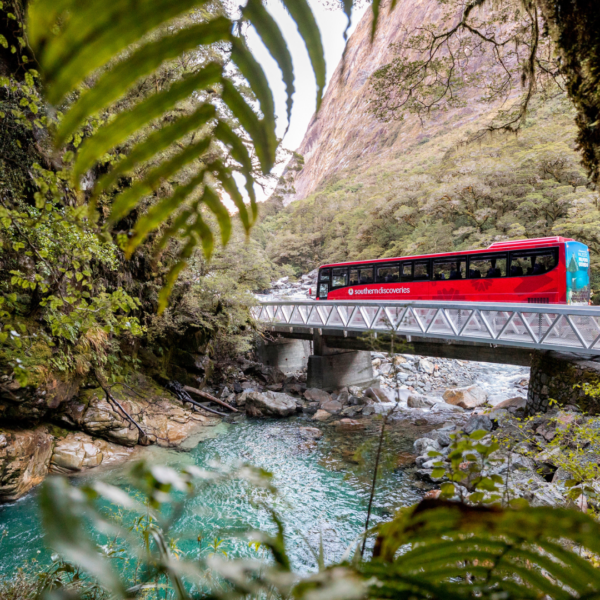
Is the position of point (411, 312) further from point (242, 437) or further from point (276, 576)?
point (276, 576)

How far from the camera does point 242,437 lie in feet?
31.9

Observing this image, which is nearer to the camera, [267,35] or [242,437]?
[267,35]

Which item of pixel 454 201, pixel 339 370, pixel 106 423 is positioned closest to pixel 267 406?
pixel 339 370

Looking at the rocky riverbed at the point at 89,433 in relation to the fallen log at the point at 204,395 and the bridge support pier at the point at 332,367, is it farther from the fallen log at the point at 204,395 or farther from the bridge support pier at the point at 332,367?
the bridge support pier at the point at 332,367

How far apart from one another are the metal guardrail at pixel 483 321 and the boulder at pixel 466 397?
3400mm

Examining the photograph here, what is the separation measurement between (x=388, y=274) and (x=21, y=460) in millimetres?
11839

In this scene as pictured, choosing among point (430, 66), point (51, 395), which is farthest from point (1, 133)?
point (430, 66)

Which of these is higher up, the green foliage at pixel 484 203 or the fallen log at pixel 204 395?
the green foliage at pixel 484 203

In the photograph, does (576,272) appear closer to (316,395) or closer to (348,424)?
(348,424)

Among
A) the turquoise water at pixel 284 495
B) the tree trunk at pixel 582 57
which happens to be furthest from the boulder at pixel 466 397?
the tree trunk at pixel 582 57

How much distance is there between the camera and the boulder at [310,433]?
32.7ft

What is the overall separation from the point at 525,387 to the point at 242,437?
10629 millimetres

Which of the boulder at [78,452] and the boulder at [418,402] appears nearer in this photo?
the boulder at [78,452]

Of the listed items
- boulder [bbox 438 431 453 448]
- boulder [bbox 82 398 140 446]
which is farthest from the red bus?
boulder [bbox 82 398 140 446]
